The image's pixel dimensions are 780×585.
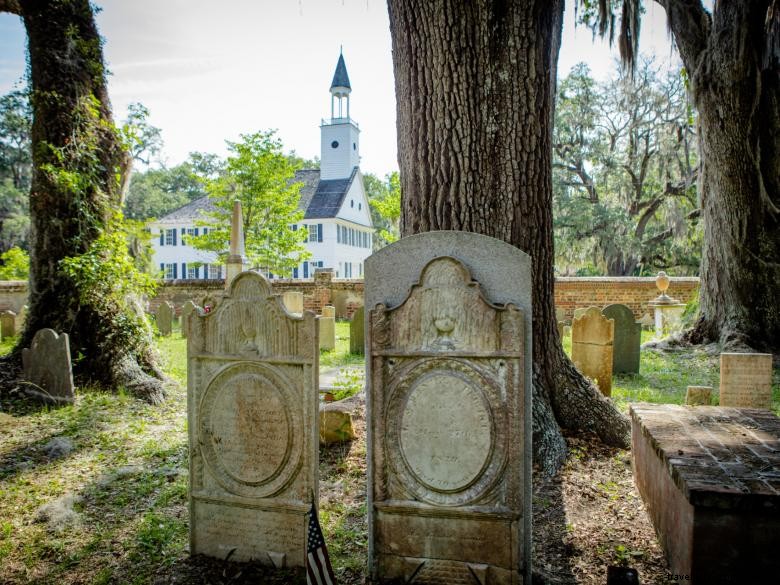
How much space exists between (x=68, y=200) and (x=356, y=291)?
12.5 m

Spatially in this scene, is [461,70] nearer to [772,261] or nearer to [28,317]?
[28,317]

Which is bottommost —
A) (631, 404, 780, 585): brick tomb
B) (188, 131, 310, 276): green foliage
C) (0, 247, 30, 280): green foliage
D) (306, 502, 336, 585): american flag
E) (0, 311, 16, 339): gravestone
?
(306, 502, 336, 585): american flag

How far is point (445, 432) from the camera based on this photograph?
3064 mm

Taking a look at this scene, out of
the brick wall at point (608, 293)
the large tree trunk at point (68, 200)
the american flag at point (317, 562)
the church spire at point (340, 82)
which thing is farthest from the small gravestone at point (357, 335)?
the church spire at point (340, 82)

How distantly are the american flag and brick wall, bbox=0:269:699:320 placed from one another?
14.2 metres

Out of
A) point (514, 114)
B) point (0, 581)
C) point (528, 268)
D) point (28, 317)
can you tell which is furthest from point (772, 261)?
point (28, 317)

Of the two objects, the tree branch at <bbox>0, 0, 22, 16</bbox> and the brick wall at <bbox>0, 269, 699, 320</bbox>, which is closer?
the tree branch at <bbox>0, 0, 22, 16</bbox>

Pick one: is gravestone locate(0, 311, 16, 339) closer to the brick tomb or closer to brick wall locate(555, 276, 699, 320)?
the brick tomb

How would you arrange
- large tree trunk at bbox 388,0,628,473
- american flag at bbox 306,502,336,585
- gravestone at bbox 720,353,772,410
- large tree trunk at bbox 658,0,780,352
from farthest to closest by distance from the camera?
large tree trunk at bbox 658,0,780,352
gravestone at bbox 720,353,772,410
large tree trunk at bbox 388,0,628,473
american flag at bbox 306,502,336,585

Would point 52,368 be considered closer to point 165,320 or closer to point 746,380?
point 746,380

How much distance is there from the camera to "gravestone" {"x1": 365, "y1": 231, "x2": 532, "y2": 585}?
2934mm

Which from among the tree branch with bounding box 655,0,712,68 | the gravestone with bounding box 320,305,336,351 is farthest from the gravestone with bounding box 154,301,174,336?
the tree branch with bounding box 655,0,712,68

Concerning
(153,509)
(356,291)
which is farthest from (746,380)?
(356,291)

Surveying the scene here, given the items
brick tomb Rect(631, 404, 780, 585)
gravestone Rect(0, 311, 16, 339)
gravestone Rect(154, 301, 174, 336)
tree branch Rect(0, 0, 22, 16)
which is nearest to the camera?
brick tomb Rect(631, 404, 780, 585)
